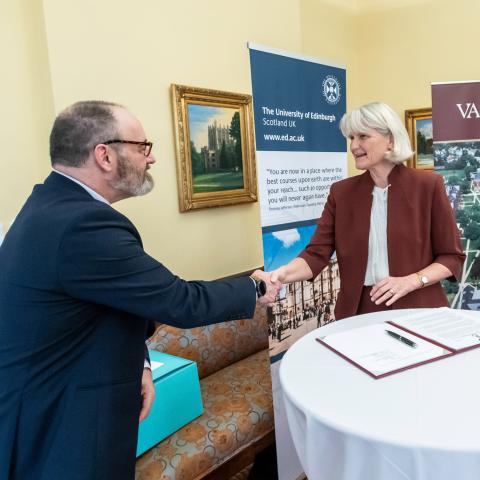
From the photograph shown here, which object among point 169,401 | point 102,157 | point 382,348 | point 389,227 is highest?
point 102,157

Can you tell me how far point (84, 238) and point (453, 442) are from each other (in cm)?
106

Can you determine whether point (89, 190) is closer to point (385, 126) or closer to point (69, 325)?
point (69, 325)

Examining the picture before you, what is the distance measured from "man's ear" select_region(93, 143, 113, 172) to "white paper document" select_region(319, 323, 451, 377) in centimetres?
98

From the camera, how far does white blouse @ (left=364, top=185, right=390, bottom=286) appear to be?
7.14 feet

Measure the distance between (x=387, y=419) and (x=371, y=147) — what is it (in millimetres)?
1371

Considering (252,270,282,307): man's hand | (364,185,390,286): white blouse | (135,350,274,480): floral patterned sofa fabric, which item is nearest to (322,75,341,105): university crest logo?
(364,185,390,286): white blouse

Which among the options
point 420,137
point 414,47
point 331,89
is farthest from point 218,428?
point 414,47

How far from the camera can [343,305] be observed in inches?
90.2

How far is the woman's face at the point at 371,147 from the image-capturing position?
7.16 feet

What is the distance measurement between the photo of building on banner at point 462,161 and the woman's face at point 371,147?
1477 millimetres

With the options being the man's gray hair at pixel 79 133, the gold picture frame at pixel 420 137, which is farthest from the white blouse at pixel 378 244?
the gold picture frame at pixel 420 137

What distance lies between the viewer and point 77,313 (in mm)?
1354

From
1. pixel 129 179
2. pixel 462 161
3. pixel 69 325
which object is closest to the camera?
pixel 69 325

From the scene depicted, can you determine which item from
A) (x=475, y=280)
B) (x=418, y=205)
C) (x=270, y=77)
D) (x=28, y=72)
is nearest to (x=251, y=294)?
(x=418, y=205)
